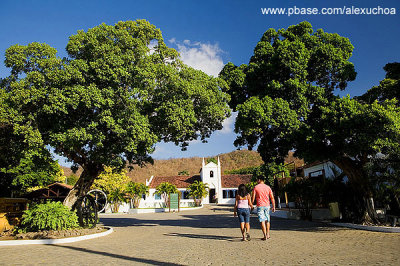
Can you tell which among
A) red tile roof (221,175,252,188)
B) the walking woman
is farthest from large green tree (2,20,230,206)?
red tile roof (221,175,252,188)

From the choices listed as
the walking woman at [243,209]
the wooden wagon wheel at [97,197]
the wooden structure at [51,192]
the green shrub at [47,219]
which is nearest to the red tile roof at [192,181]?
the wooden structure at [51,192]

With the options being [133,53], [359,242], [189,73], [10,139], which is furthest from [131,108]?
[359,242]

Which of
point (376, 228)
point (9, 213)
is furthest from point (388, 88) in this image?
point (9, 213)

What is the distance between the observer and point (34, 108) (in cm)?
1142

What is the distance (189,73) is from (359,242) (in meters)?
9.31

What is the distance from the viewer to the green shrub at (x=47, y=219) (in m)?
10.9

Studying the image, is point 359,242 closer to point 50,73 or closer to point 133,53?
point 133,53

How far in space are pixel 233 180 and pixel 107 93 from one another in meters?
40.8

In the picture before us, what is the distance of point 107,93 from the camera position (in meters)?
10.8

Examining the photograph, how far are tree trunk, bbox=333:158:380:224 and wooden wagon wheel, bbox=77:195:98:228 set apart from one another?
11.6m

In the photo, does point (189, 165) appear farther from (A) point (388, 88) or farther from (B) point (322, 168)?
(A) point (388, 88)

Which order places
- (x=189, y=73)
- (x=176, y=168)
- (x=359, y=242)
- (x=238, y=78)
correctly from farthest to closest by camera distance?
(x=176, y=168) < (x=238, y=78) < (x=189, y=73) < (x=359, y=242)

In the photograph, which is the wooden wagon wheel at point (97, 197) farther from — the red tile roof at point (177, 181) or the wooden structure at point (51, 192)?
the red tile roof at point (177, 181)

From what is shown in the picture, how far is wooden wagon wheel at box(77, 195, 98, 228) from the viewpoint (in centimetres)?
1307
